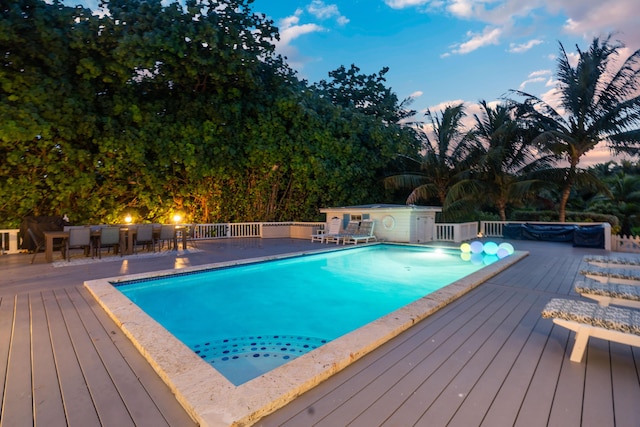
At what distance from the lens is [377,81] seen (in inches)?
741

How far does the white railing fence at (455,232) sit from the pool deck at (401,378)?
7.85 metres

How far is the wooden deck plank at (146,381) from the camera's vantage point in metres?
1.79

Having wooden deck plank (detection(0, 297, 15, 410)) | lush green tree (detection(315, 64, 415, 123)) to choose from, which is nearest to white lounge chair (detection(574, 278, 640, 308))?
wooden deck plank (detection(0, 297, 15, 410))

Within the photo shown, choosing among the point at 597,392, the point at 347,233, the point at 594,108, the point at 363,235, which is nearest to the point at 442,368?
the point at 597,392

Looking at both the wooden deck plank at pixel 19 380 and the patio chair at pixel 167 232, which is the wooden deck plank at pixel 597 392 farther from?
the patio chair at pixel 167 232

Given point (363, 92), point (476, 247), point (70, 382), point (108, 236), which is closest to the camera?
point (70, 382)

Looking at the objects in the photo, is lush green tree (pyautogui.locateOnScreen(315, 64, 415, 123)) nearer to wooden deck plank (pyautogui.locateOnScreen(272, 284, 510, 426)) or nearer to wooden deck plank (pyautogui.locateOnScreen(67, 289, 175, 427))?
wooden deck plank (pyautogui.locateOnScreen(272, 284, 510, 426))

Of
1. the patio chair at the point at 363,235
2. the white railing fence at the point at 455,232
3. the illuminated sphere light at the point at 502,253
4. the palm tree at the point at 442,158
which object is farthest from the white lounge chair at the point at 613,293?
the palm tree at the point at 442,158

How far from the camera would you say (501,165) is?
45.0 feet

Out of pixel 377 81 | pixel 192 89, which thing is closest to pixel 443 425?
pixel 192 89

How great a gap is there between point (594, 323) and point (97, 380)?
12.0 ft

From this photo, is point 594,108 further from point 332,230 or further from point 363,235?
point 332,230

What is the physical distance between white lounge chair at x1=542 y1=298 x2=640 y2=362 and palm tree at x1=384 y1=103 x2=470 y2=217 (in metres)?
12.4

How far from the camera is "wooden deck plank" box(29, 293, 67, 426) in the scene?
1791 mm
